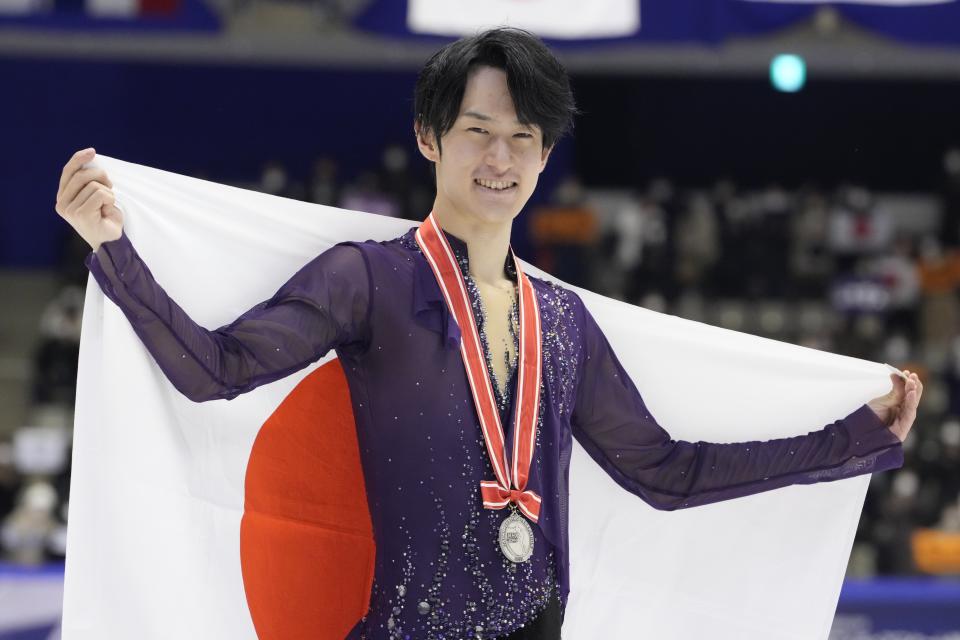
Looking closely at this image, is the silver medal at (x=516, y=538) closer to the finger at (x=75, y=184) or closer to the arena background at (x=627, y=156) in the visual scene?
the finger at (x=75, y=184)

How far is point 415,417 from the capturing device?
2.79m

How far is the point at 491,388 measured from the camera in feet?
9.29

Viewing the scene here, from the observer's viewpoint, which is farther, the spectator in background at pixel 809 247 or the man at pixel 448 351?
the spectator in background at pixel 809 247

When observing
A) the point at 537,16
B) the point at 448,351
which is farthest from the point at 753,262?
the point at 448,351

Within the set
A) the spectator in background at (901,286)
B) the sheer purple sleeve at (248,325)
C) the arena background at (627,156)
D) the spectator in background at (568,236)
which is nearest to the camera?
the sheer purple sleeve at (248,325)

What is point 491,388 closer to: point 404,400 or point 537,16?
point 404,400

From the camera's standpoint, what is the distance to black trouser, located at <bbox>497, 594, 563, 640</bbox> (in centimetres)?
280

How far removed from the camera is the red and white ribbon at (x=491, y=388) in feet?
9.14

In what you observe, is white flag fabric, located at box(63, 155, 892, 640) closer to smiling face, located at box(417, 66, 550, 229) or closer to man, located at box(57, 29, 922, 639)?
man, located at box(57, 29, 922, 639)

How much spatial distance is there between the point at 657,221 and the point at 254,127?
A: 5717 mm

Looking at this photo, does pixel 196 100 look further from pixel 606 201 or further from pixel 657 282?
pixel 657 282

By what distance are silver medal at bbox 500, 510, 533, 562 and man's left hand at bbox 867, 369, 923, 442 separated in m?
1.18

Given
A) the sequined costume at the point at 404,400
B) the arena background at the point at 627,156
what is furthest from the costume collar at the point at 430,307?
the arena background at the point at 627,156

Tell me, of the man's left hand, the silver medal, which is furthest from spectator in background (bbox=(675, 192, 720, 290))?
the silver medal
